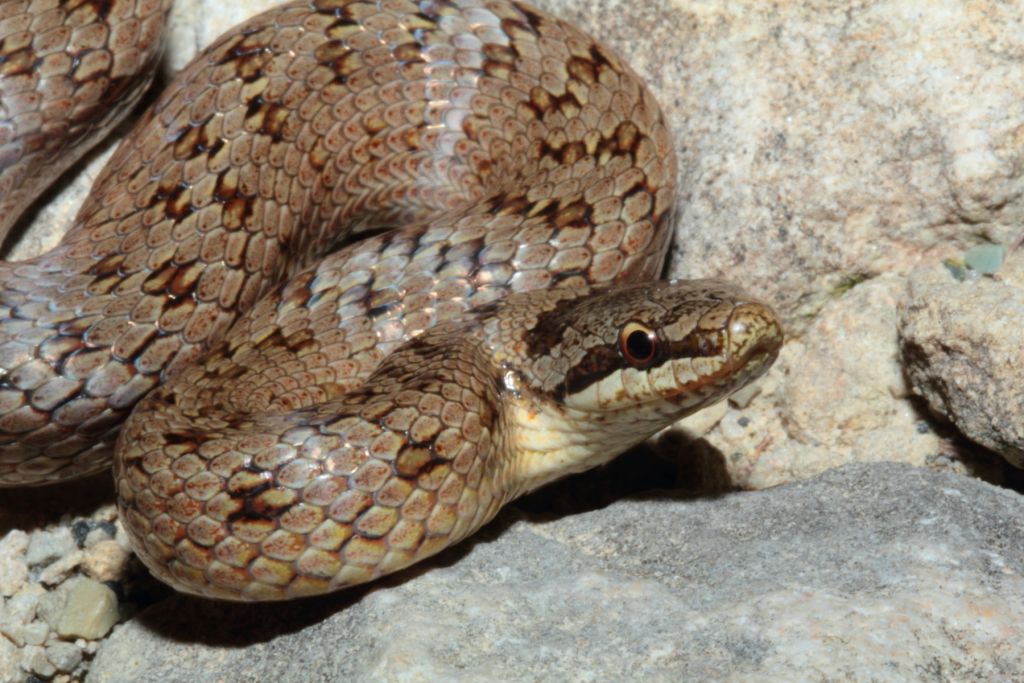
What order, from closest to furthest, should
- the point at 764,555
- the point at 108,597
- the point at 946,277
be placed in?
1. the point at 764,555
2. the point at 108,597
3. the point at 946,277

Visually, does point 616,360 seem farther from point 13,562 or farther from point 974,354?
point 13,562

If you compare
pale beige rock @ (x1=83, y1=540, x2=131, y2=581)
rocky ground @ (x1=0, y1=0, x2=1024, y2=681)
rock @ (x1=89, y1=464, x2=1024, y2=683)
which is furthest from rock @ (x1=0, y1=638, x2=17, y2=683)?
rock @ (x1=89, y1=464, x2=1024, y2=683)

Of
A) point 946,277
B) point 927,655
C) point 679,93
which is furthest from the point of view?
point 679,93

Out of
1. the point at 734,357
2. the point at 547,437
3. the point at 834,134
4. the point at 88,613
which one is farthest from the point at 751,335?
the point at 88,613

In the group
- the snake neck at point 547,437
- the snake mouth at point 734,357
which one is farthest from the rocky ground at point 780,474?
the snake mouth at point 734,357

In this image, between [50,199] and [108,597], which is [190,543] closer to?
Answer: [108,597]

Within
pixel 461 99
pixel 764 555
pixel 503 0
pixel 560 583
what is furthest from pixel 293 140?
pixel 764 555

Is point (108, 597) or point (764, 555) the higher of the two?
point (764, 555)

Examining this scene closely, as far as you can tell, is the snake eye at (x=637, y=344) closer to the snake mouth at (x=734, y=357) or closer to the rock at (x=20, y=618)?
the snake mouth at (x=734, y=357)
